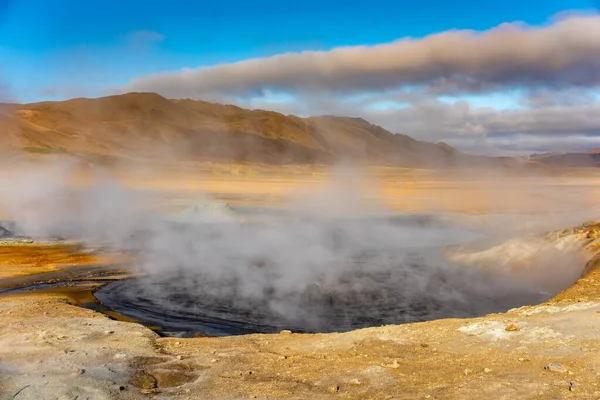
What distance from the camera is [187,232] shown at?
26.0 meters

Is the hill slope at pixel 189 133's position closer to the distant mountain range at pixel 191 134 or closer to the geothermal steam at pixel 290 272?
the distant mountain range at pixel 191 134

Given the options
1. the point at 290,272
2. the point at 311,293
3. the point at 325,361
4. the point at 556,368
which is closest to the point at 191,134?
the point at 290,272

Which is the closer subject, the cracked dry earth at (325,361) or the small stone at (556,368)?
the cracked dry earth at (325,361)

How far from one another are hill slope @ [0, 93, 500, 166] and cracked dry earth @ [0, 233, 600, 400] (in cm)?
7971

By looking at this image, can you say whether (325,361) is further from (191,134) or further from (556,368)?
(191,134)

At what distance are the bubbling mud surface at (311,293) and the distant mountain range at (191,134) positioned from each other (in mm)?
70788

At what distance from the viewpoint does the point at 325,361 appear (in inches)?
306

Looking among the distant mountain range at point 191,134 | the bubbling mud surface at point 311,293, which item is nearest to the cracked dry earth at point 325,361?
the bubbling mud surface at point 311,293

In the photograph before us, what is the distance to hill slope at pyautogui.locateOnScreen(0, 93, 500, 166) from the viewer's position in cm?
9750

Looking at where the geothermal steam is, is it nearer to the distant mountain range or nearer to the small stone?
the small stone

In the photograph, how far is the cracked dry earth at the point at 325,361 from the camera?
6.38m

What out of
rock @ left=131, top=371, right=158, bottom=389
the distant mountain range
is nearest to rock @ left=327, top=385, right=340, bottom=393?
rock @ left=131, top=371, right=158, bottom=389

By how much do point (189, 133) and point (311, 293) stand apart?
11152cm

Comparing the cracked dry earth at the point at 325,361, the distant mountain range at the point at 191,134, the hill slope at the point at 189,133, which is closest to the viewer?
the cracked dry earth at the point at 325,361
